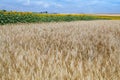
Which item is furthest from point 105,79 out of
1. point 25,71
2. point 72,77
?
point 25,71

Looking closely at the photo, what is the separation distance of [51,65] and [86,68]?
0.31 m

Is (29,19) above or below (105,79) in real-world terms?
below

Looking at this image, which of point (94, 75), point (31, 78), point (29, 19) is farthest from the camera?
point (29, 19)

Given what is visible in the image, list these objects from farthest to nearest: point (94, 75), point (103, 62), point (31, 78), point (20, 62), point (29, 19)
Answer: point (29, 19)
point (103, 62)
point (20, 62)
point (94, 75)
point (31, 78)

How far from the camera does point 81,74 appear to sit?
223cm

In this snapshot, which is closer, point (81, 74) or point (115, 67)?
point (81, 74)

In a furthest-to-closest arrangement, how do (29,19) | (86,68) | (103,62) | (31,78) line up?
(29,19) → (103,62) → (86,68) → (31,78)

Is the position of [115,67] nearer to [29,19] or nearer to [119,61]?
[119,61]

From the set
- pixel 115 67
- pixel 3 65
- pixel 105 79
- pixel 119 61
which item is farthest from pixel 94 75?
pixel 3 65

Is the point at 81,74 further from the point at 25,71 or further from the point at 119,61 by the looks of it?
the point at 119,61

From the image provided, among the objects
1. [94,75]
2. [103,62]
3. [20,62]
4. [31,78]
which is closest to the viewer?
[31,78]

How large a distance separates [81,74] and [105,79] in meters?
0.18

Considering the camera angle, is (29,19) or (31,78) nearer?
(31,78)

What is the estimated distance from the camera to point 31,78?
2.11 m
